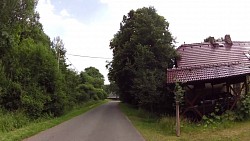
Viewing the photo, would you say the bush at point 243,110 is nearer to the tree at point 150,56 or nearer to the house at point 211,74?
the house at point 211,74

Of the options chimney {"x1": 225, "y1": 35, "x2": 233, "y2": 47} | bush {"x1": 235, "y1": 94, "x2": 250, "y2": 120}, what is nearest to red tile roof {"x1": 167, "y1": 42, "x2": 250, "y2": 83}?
chimney {"x1": 225, "y1": 35, "x2": 233, "y2": 47}

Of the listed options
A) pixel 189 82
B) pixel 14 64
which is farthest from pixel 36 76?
pixel 189 82

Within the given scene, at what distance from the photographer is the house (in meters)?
18.1

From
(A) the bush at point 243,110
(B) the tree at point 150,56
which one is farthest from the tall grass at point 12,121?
(A) the bush at point 243,110

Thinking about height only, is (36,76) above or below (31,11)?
below

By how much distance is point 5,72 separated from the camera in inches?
901

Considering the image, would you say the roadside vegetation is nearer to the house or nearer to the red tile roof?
the house

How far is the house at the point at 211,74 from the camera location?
18098 millimetres

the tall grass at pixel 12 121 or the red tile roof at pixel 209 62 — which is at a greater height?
the red tile roof at pixel 209 62

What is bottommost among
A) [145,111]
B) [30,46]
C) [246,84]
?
[145,111]

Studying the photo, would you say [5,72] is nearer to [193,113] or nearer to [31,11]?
[31,11]

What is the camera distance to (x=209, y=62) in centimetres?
2302

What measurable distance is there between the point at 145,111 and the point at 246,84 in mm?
10376

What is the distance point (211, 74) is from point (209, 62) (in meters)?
5.16
